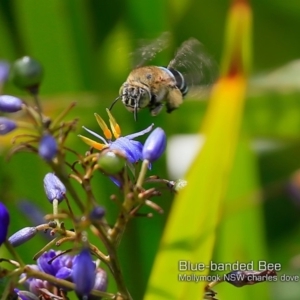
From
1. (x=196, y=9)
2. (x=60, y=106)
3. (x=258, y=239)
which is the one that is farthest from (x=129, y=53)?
(x=196, y=9)

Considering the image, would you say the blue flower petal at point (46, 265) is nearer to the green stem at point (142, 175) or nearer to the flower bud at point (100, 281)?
the flower bud at point (100, 281)

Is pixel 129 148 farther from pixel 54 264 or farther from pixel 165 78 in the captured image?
pixel 165 78

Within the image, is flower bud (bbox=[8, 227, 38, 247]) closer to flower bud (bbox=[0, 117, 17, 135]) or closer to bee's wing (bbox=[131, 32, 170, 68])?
flower bud (bbox=[0, 117, 17, 135])

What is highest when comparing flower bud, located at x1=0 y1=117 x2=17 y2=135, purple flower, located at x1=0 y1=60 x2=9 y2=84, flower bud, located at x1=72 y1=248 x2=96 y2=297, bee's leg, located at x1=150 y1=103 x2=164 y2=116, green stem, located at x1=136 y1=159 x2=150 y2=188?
purple flower, located at x1=0 y1=60 x2=9 y2=84

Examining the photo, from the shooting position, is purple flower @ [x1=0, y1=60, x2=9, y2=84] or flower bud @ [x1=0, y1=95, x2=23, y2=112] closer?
flower bud @ [x1=0, y1=95, x2=23, y2=112]

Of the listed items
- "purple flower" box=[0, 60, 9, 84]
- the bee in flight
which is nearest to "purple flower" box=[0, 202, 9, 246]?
the bee in flight

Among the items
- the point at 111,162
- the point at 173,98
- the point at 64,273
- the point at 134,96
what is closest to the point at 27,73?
the point at 111,162

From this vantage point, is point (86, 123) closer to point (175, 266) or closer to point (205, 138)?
point (205, 138)
